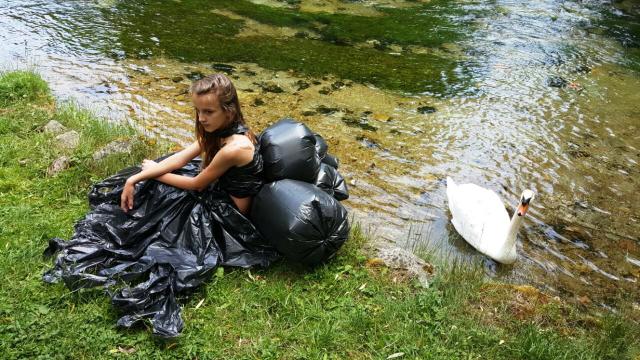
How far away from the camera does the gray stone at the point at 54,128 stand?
5457 millimetres

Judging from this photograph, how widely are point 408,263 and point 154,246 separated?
1.88 metres

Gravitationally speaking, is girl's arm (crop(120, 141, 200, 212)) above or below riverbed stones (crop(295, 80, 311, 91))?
above

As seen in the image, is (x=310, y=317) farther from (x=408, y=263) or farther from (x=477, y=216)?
(x=477, y=216)

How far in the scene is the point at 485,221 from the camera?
15.9 ft

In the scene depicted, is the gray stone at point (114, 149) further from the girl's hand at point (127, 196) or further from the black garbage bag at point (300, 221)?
the black garbage bag at point (300, 221)

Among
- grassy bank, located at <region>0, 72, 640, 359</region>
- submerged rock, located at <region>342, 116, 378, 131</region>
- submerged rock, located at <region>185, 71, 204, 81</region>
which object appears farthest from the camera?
submerged rock, located at <region>185, 71, 204, 81</region>

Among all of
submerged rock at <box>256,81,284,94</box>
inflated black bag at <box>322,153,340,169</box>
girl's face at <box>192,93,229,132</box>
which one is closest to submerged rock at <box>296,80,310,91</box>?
submerged rock at <box>256,81,284,94</box>

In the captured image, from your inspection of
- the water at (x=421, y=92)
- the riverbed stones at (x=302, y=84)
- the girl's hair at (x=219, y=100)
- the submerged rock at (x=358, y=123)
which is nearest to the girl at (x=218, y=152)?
the girl's hair at (x=219, y=100)

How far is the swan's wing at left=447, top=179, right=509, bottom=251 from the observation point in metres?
4.78

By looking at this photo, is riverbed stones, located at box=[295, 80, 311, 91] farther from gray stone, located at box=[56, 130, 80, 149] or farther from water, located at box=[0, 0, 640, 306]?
gray stone, located at box=[56, 130, 80, 149]

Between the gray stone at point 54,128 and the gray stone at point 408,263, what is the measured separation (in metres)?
3.83

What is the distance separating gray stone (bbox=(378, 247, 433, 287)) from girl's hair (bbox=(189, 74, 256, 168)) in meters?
1.37

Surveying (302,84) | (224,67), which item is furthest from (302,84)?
(224,67)

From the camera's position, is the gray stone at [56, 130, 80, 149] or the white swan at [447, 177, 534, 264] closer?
the white swan at [447, 177, 534, 264]
